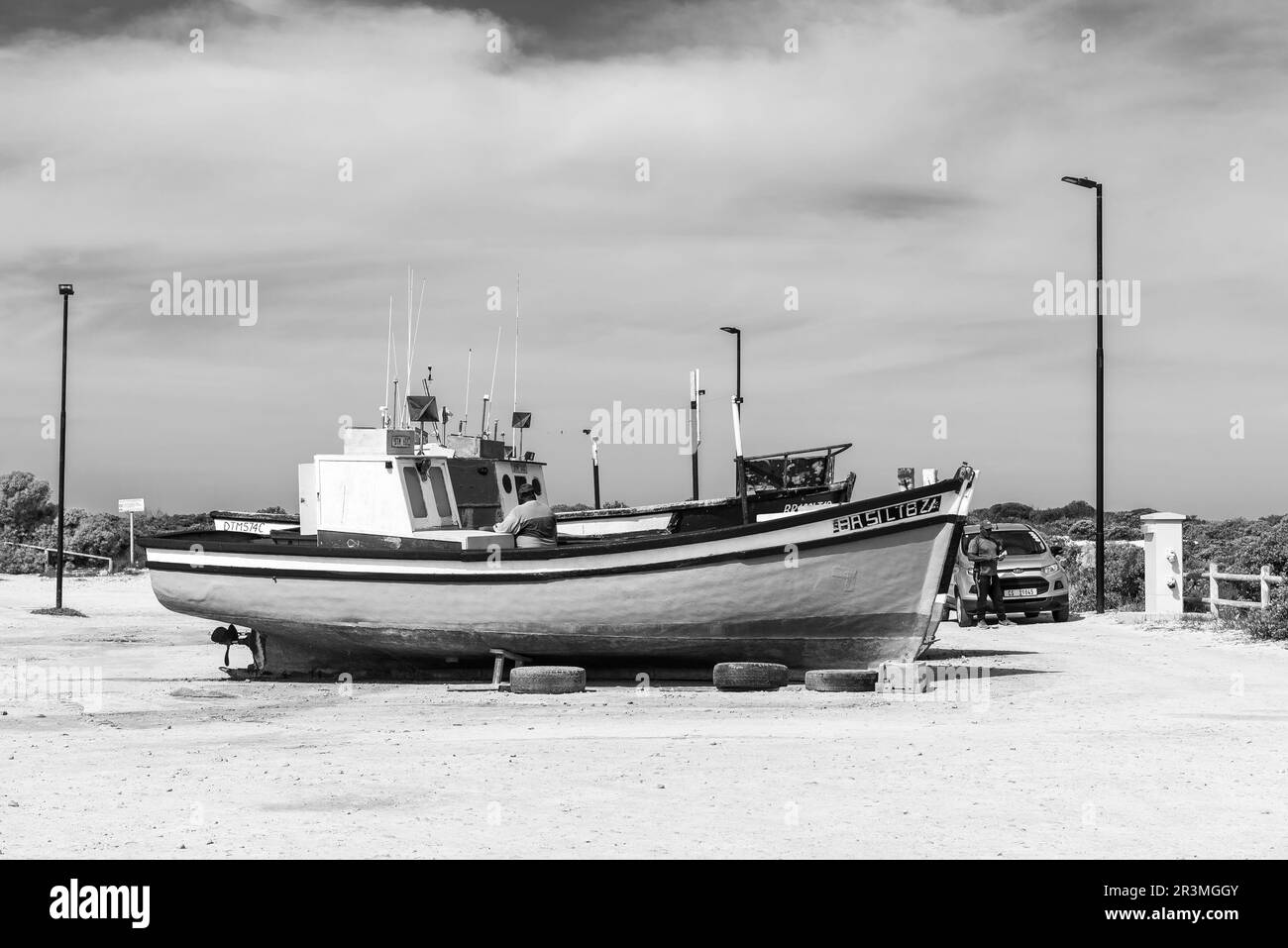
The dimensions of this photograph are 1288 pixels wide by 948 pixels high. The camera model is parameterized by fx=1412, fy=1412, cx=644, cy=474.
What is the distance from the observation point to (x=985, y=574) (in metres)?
22.8

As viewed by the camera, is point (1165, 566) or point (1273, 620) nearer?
point (1273, 620)

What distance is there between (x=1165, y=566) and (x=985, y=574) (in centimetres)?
322

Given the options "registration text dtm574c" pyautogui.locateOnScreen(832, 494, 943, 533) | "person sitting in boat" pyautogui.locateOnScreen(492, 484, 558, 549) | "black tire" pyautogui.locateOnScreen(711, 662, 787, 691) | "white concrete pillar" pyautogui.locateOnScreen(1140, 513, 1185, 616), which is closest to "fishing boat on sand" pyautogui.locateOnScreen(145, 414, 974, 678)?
"registration text dtm574c" pyautogui.locateOnScreen(832, 494, 943, 533)

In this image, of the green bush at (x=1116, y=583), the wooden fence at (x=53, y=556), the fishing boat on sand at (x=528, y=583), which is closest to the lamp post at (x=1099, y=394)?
the green bush at (x=1116, y=583)

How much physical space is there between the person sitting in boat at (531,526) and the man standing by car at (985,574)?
9322 millimetres

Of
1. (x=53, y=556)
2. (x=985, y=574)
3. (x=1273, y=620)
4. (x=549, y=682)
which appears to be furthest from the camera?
(x=53, y=556)

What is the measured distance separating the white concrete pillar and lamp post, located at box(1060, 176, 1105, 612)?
3.90 ft

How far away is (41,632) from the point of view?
22734 mm

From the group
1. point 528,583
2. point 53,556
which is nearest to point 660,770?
point 528,583

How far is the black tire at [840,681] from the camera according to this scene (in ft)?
45.6

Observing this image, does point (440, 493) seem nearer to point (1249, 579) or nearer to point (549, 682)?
point (549, 682)

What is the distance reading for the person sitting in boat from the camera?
15750 millimetres

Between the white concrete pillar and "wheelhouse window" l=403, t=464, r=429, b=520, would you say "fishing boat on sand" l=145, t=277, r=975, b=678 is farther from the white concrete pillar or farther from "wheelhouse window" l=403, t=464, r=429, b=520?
the white concrete pillar
